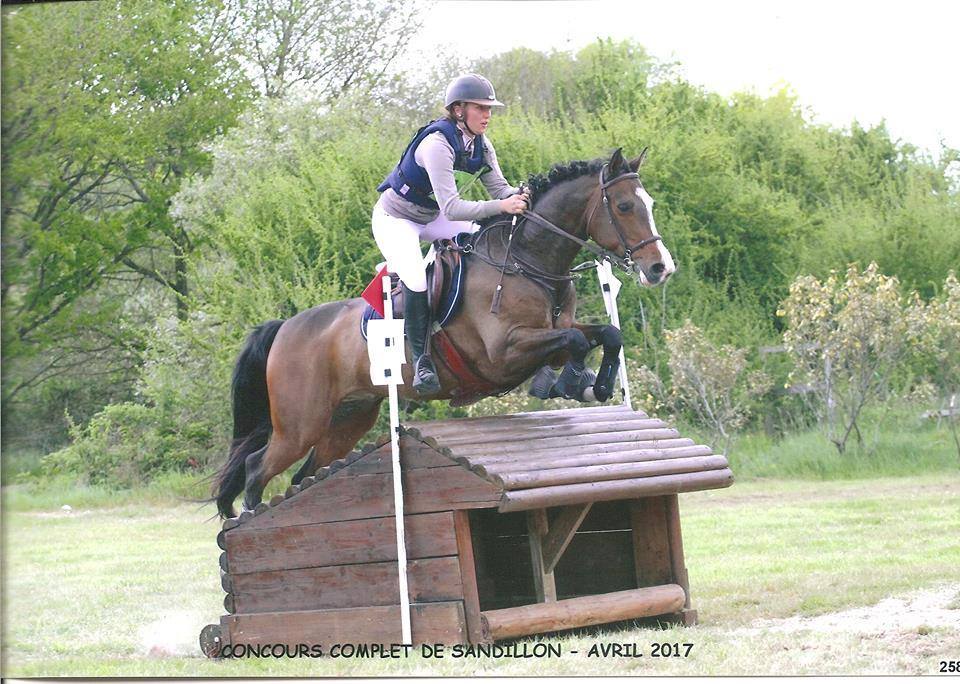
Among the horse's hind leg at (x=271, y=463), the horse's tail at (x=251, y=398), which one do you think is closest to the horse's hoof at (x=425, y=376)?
the horse's hind leg at (x=271, y=463)

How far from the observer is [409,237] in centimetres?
509

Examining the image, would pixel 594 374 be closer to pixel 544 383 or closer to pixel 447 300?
pixel 544 383

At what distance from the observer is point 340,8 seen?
17.4 metres

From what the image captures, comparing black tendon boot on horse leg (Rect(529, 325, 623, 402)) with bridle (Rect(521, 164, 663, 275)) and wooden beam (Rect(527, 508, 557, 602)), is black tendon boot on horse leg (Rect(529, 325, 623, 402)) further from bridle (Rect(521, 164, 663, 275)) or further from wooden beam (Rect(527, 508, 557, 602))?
wooden beam (Rect(527, 508, 557, 602))

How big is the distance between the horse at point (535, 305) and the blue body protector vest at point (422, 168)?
0.88ft

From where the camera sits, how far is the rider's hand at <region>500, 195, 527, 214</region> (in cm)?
486

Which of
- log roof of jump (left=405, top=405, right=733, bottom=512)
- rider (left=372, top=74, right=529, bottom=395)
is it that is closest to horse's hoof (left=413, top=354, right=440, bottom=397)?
rider (left=372, top=74, right=529, bottom=395)

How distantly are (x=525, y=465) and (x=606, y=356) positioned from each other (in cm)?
78

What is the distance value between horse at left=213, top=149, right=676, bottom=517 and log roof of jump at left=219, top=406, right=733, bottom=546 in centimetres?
25

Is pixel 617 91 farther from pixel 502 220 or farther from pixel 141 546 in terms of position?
pixel 502 220

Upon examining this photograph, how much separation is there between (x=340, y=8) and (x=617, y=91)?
15.4ft

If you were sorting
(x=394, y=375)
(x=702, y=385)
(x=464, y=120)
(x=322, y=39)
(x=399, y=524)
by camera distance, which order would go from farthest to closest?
1. (x=322, y=39)
2. (x=702, y=385)
3. (x=464, y=120)
4. (x=394, y=375)
5. (x=399, y=524)

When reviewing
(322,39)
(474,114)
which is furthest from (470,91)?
(322,39)

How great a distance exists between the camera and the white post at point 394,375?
4.36 metres
